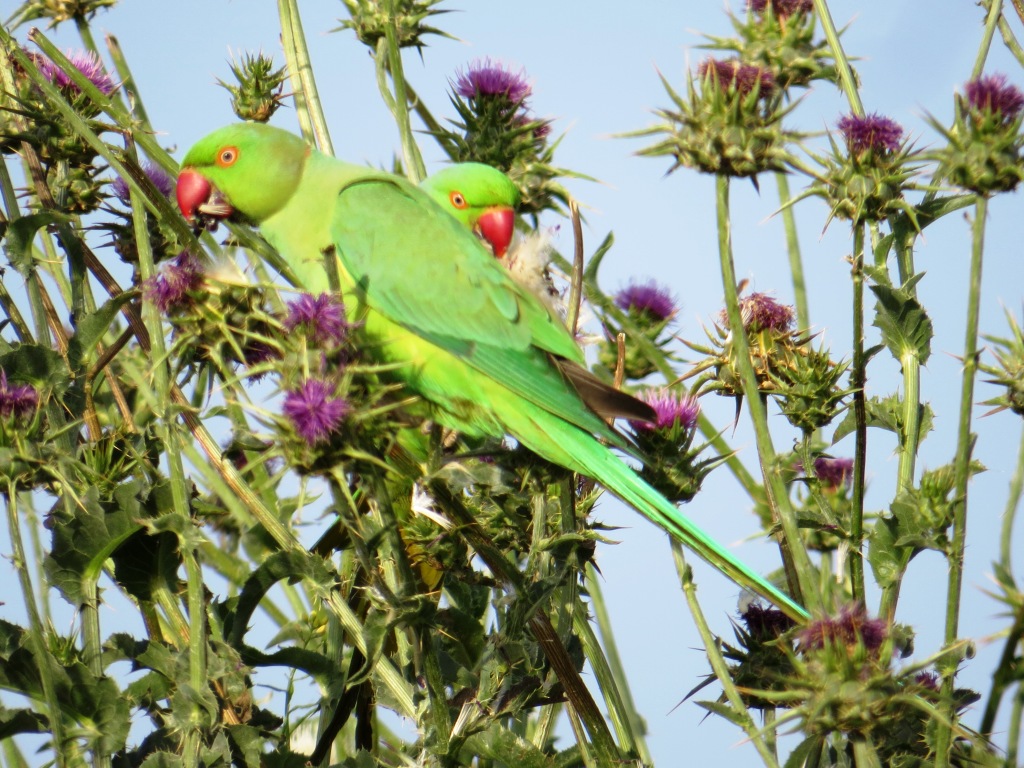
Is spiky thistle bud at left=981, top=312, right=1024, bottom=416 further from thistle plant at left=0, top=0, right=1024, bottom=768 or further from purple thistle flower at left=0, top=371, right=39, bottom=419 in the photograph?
purple thistle flower at left=0, top=371, right=39, bottom=419

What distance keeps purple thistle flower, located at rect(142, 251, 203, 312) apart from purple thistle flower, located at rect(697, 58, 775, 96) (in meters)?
1.42

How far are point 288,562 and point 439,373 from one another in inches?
53.0

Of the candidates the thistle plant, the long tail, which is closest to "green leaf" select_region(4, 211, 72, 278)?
the thistle plant

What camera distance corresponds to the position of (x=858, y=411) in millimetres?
3076

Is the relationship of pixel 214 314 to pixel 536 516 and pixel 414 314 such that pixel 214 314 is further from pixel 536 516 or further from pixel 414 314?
pixel 414 314

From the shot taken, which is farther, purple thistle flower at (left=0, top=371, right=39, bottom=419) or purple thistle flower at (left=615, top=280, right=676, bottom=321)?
purple thistle flower at (left=615, top=280, right=676, bottom=321)

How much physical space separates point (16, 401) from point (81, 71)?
1398 mm

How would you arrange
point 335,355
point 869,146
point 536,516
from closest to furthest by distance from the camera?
point 335,355, point 536,516, point 869,146

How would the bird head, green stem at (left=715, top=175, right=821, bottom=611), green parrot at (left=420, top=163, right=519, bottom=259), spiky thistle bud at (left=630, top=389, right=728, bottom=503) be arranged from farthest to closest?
green parrot at (left=420, top=163, right=519, bottom=259)
the bird head
spiky thistle bud at (left=630, top=389, right=728, bottom=503)
green stem at (left=715, top=175, right=821, bottom=611)

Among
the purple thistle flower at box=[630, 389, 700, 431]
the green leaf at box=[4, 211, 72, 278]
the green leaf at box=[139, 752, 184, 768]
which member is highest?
the green leaf at box=[4, 211, 72, 278]

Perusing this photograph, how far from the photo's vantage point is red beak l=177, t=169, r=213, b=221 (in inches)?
164

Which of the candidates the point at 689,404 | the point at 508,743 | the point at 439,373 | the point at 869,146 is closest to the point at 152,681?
the point at 508,743

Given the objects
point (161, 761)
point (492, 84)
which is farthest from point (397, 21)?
point (161, 761)

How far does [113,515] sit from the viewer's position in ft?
8.65
